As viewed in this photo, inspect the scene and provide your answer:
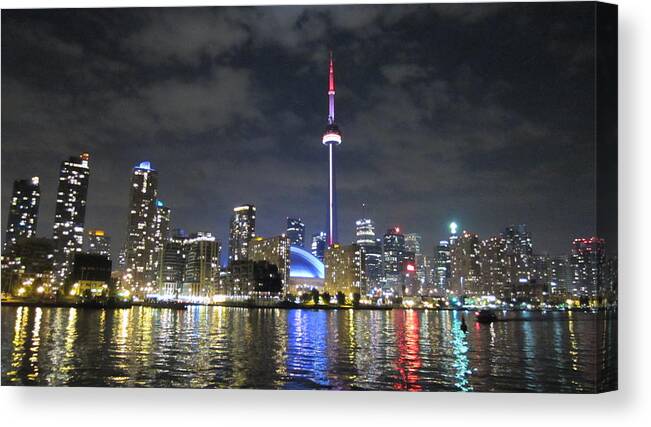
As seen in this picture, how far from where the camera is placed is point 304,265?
4318 inches

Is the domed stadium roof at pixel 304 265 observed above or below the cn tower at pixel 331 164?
below

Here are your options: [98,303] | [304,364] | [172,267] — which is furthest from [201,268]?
[304,364]

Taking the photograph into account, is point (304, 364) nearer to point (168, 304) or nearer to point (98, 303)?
point (98, 303)

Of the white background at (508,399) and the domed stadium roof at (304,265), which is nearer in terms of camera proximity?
the white background at (508,399)

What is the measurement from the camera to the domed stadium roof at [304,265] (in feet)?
351

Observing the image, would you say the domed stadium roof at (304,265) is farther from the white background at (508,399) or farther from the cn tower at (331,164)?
the white background at (508,399)

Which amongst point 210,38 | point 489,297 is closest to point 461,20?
point 210,38

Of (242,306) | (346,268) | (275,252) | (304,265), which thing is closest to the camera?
(242,306)

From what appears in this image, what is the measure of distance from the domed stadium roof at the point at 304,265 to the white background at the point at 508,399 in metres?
96.3

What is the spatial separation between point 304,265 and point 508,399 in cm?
10138

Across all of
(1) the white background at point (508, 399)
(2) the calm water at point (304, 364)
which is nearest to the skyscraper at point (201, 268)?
(2) the calm water at point (304, 364)

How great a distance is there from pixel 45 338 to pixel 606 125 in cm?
1811

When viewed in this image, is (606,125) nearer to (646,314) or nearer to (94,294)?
(646,314)

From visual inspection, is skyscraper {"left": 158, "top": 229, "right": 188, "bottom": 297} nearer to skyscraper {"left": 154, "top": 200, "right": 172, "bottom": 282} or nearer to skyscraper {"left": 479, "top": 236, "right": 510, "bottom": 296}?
skyscraper {"left": 154, "top": 200, "right": 172, "bottom": 282}
